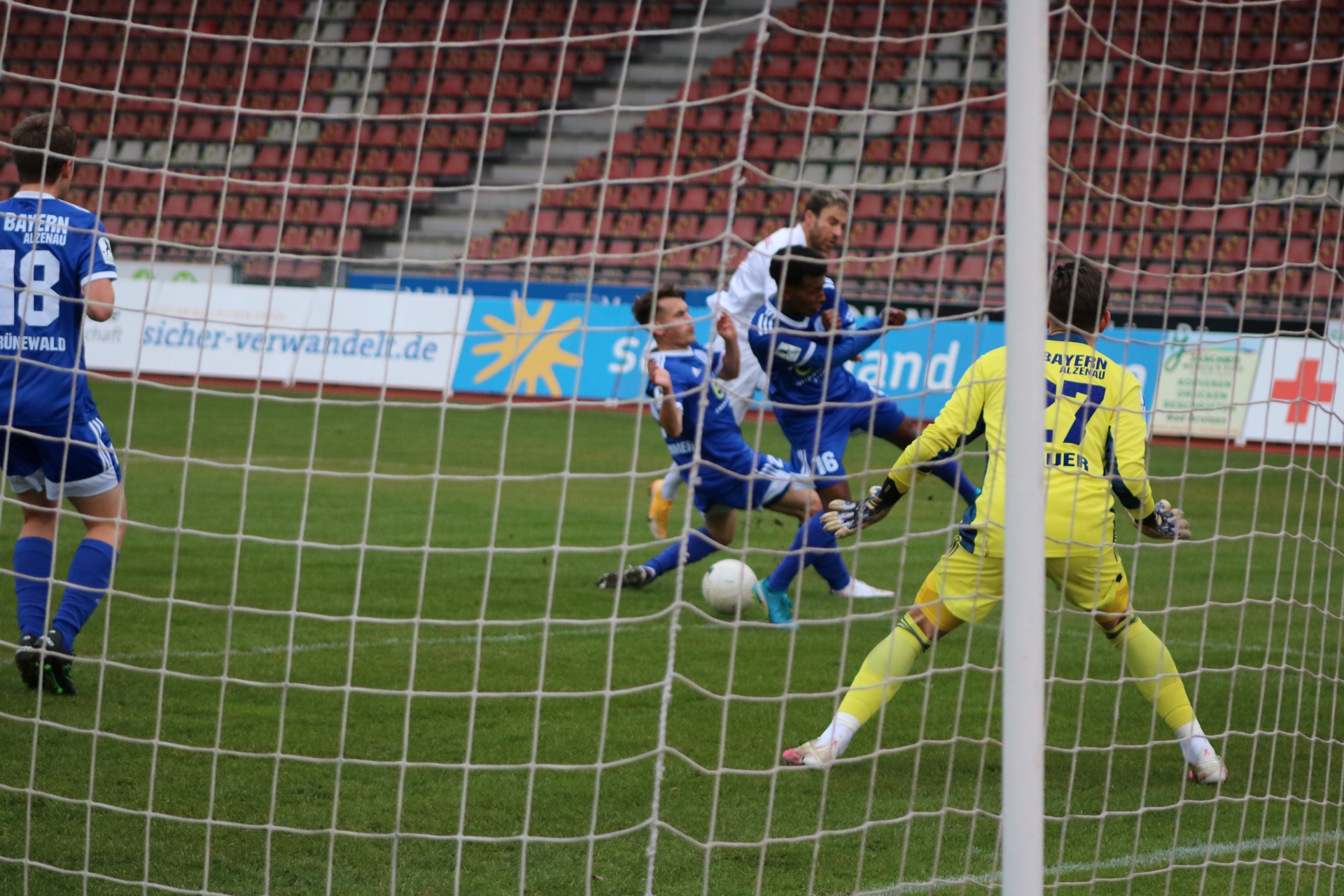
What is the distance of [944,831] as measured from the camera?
3596 mm

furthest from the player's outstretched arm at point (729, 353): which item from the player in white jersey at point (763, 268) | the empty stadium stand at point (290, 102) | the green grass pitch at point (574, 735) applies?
the empty stadium stand at point (290, 102)

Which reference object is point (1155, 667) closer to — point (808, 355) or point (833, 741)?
point (833, 741)

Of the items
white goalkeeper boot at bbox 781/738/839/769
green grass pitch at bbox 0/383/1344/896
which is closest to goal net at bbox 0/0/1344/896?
green grass pitch at bbox 0/383/1344/896

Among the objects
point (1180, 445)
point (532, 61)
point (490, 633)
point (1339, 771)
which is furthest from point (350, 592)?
point (532, 61)

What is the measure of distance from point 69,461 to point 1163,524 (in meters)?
3.42

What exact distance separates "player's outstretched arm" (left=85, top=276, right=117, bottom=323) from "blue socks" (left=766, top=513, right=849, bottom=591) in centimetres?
257

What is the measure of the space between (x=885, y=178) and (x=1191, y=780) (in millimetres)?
16672

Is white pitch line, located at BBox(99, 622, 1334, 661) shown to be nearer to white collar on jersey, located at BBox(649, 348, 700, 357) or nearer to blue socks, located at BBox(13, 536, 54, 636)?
blue socks, located at BBox(13, 536, 54, 636)

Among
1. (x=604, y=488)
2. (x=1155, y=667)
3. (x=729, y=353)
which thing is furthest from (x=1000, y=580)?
(x=604, y=488)

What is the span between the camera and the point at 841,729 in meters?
3.88

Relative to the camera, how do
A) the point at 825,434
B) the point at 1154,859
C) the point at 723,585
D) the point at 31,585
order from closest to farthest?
1. the point at 1154,859
2. the point at 31,585
3. the point at 723,585
4. the point at 825,434

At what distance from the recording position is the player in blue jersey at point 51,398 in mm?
4227

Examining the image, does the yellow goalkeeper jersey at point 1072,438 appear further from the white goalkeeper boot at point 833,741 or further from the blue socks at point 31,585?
the blue socks at point 31,585

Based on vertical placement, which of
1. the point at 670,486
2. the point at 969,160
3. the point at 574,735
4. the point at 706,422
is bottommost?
the point at 574,735
